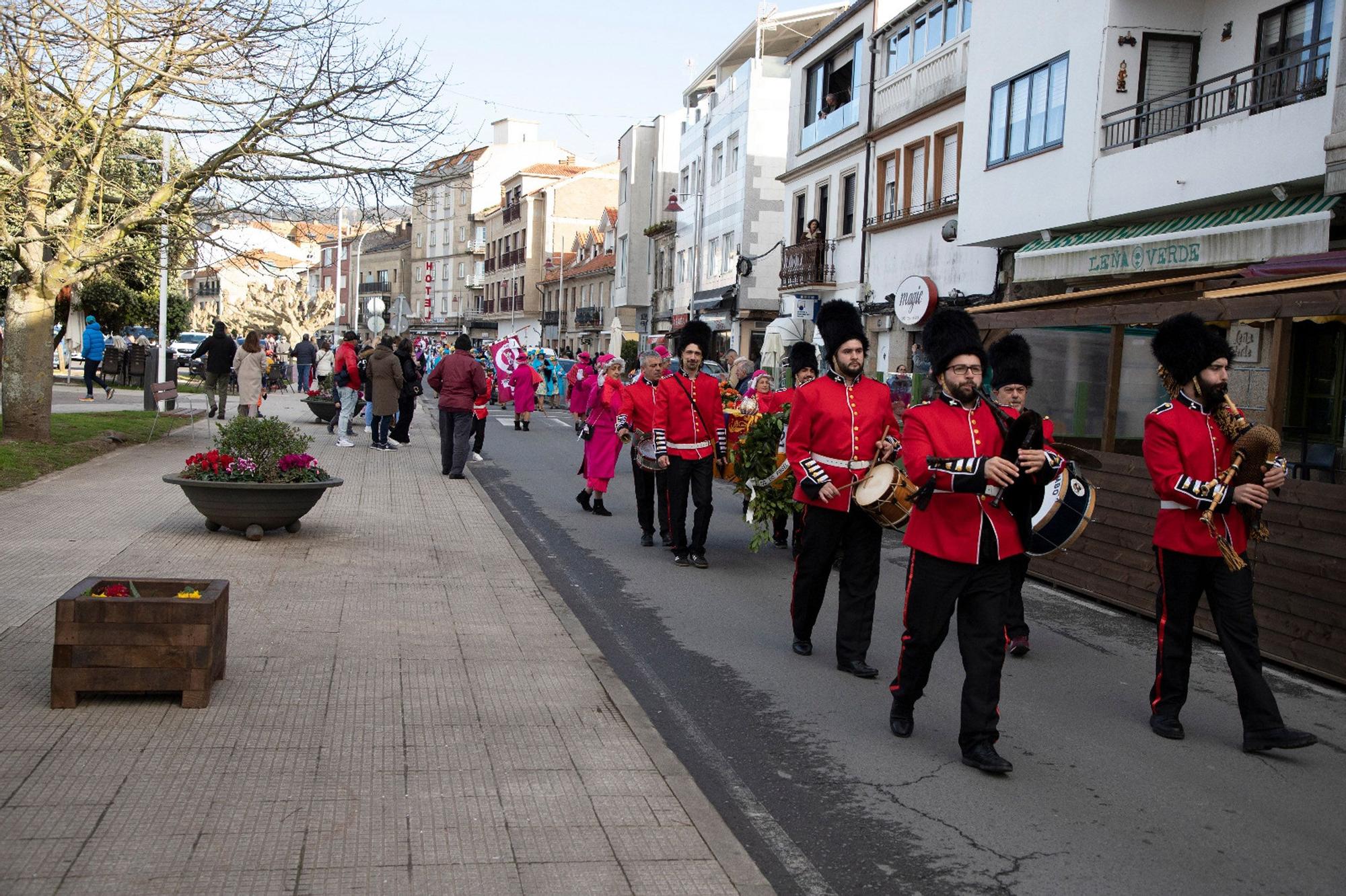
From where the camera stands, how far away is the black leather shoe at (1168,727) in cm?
612

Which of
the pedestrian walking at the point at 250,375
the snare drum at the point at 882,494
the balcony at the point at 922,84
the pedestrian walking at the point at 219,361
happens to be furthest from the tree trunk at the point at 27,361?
the balcony at the point at 922,84

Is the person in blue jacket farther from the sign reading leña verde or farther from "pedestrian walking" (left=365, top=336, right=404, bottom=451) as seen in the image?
the sign reading leña verde

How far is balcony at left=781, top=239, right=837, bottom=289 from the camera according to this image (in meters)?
33.8

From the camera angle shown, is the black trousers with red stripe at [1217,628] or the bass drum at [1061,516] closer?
the black trousers with red stripe at [1217,628]

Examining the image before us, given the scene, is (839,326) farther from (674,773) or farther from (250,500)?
(250,500)

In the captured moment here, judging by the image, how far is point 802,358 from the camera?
11.3m

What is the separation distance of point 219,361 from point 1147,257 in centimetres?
1608

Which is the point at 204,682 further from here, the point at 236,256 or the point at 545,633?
the point at 236,256

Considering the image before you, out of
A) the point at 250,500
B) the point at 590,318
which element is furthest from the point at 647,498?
the point at 590,318

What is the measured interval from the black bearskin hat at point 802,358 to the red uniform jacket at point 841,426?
12.9 ft

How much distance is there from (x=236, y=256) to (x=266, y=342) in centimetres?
3012

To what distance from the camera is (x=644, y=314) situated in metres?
63.6

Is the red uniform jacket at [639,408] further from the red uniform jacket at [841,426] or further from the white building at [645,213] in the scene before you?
the white building at [645,213]

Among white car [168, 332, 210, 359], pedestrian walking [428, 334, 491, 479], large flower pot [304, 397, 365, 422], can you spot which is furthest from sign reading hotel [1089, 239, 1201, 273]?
white car [168, 332, 210, 359]
